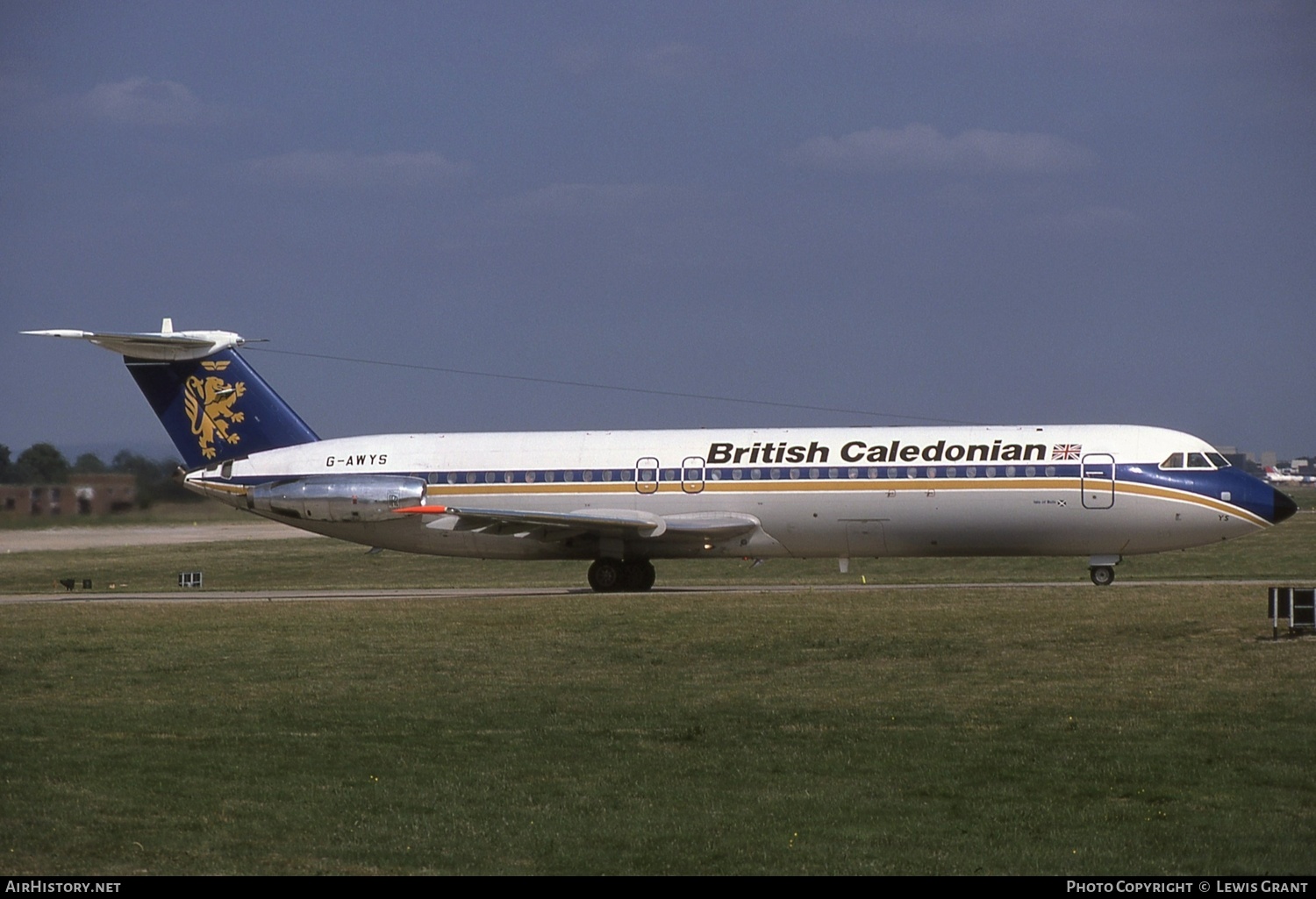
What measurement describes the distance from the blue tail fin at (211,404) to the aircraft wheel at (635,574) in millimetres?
10225

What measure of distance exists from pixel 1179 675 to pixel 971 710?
3.95 metres

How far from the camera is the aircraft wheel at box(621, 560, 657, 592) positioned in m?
39.1

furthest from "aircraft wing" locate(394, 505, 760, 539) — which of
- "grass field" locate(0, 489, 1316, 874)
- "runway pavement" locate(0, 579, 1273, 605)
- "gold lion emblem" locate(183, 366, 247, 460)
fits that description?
"gold lion emblem" locate(183, 366, 247, 460)

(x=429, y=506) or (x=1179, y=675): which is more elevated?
(x=429, y=506)

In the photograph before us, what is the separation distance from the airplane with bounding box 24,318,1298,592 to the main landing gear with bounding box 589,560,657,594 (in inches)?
1.8

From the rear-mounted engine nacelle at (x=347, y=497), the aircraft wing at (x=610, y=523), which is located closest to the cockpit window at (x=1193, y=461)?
the aircraft wing at (x=610, y=523)

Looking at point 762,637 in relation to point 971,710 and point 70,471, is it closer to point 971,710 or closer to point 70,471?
point 971,710

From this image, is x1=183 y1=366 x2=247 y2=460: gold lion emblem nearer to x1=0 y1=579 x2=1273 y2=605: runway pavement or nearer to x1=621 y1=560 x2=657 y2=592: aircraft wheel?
x1=0 y1=579 x2=1273 y2=605: runway pavement

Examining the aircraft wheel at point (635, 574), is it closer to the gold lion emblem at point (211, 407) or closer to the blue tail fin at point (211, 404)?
the blue tail fin at point (211, 404)

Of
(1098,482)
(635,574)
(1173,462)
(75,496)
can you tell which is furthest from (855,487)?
(75,496)

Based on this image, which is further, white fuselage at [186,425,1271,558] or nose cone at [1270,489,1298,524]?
white fuselage at [186,425,1271,558]
